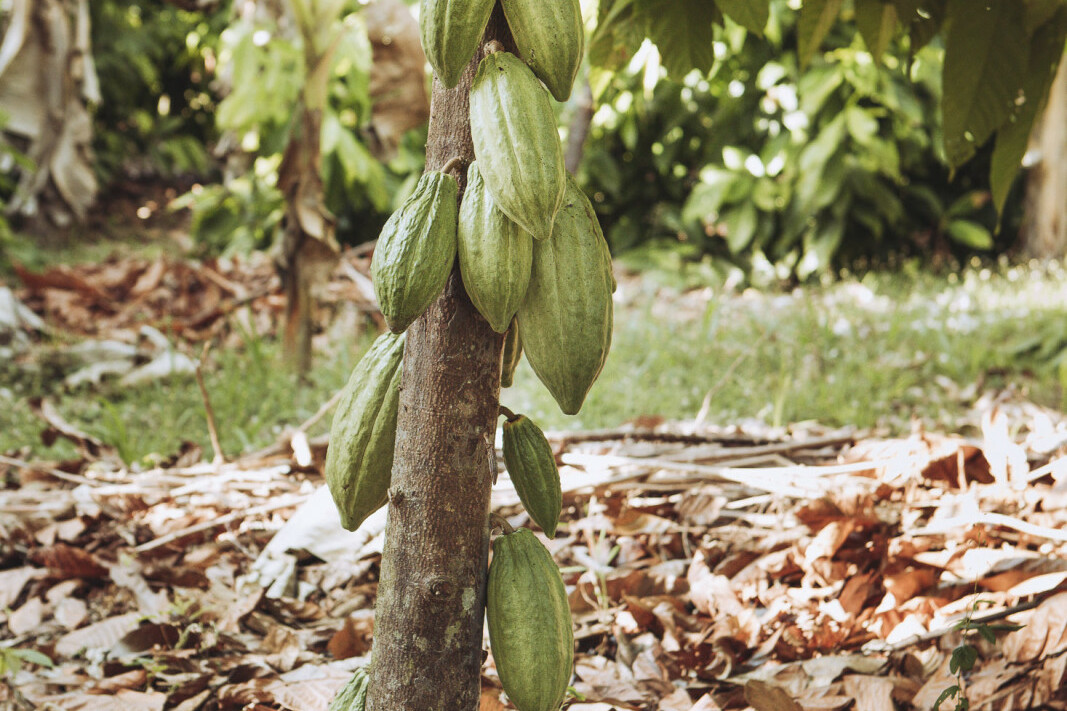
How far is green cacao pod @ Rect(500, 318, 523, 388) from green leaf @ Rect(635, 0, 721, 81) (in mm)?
596

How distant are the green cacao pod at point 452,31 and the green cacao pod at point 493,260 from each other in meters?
0.11

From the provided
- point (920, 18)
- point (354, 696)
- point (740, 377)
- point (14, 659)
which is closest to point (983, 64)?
point (920, 18)

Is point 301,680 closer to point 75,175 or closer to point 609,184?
point 609,184

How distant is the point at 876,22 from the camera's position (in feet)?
4.36

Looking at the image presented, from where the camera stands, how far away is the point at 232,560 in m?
1.67

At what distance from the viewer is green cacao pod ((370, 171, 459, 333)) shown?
2.41ft

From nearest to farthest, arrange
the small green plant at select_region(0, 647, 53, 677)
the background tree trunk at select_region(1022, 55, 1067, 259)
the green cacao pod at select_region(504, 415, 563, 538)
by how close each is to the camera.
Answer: the green cacao pod at select_region(504, 415, 563, 538)
the small green plant at select_region(0, 647, 53, 677)
the background tree trunk at select_region(1022, 55, 1067, 259)

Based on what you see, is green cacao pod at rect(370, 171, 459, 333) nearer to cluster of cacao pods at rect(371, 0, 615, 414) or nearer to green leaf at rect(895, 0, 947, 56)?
cluster of cacao pods at rect(371, 0, 615, 414)

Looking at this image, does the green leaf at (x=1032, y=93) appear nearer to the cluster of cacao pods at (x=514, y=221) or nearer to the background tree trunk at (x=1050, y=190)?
the cluster of cacao pods at (x=514, y=221)

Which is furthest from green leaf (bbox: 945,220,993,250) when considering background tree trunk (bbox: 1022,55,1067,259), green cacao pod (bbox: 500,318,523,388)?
green cacao pod (bbox: 500,318,523,388)

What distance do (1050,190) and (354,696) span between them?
18.7 ft

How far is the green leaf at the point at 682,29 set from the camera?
1244 millimetres

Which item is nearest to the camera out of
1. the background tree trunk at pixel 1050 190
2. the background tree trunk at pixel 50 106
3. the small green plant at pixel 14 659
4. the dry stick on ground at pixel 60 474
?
the small green plant at pixel 14 659

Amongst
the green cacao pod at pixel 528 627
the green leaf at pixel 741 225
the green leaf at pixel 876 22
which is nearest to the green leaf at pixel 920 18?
the green leaf at pixel 876 22
